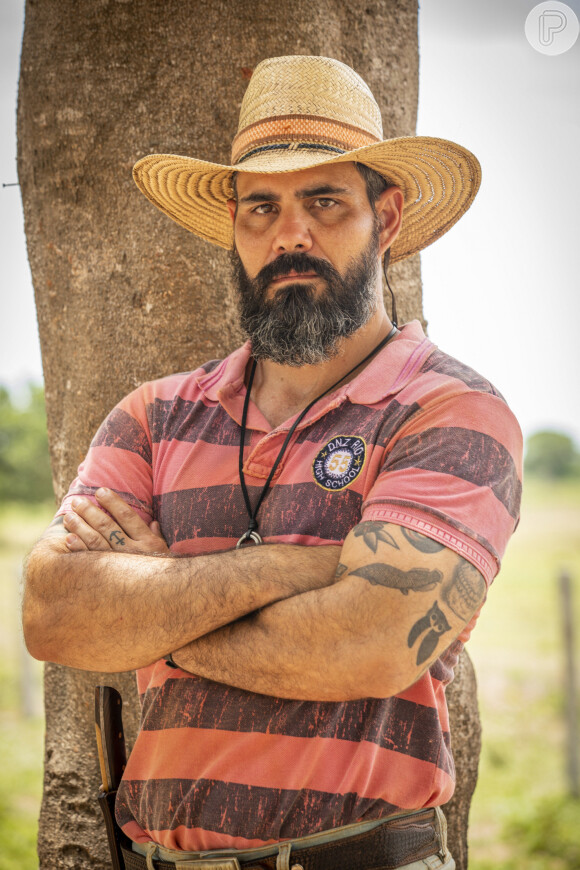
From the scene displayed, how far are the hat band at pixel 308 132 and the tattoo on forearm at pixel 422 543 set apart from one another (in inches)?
48.4

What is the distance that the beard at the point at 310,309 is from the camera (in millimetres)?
2312

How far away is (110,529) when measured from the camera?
7.23ft

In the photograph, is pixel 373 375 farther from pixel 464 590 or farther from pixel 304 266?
Answer: pixel 464 590

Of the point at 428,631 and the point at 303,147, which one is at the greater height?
the point at 303,147

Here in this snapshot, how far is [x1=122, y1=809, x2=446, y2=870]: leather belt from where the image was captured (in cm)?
186

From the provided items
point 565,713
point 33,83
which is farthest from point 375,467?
point 565,713

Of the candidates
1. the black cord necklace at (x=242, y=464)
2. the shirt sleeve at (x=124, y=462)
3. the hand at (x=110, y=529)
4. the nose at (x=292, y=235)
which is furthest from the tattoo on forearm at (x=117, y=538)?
the nose at (x=292, y=235)

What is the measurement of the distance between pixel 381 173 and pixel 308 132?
0.30 m

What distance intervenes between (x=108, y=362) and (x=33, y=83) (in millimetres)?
1241

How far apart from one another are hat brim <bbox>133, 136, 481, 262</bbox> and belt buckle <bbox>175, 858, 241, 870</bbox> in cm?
184

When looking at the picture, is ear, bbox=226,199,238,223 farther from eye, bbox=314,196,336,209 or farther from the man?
eye, bbox=314,196,336,209

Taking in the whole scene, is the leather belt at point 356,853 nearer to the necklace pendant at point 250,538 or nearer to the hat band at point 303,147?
the necklace pendant at point 250,538

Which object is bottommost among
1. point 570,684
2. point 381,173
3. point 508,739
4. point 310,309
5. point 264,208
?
point 508,739

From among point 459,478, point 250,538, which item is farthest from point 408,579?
point 250,538
